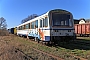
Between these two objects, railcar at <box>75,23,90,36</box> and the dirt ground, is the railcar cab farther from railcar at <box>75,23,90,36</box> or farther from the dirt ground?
railcar at <box>75,23,90,36</box>

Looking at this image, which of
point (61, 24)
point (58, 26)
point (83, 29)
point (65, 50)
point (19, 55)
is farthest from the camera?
point (83, 29)

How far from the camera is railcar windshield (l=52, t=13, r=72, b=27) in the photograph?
15.2 meters

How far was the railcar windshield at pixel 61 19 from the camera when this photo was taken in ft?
49.8

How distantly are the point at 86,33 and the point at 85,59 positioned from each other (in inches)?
989

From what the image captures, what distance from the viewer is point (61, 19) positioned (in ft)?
50.3

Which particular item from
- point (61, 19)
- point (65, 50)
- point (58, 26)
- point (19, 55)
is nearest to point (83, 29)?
point (61, 19)

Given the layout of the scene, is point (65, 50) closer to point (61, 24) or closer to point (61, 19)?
point (61, 24)

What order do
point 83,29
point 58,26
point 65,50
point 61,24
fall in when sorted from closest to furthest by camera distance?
point 65,50
point 58,26
point 61,24
point 83,29

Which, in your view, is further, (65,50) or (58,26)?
(58,26)

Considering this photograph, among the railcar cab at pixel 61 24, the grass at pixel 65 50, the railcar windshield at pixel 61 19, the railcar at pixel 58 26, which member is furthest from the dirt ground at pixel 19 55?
the railcar windshield at pixel 61 19

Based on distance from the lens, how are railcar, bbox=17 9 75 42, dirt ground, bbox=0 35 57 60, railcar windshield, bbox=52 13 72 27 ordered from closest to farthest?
dirt ground, bbox=0 35 57 60 < railcar, bbox=17 9 75 42 < railcar windshield, bbox=52 13 72 27

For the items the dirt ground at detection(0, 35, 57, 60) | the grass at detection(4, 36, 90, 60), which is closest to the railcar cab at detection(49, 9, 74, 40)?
the grass at detection(4, 36, 90, 60)

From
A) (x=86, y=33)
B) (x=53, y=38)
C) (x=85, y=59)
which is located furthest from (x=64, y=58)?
(x=86, y=33)

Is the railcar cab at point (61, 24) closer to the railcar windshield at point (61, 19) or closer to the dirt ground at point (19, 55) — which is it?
the railcar windshield at point (61, 19)
